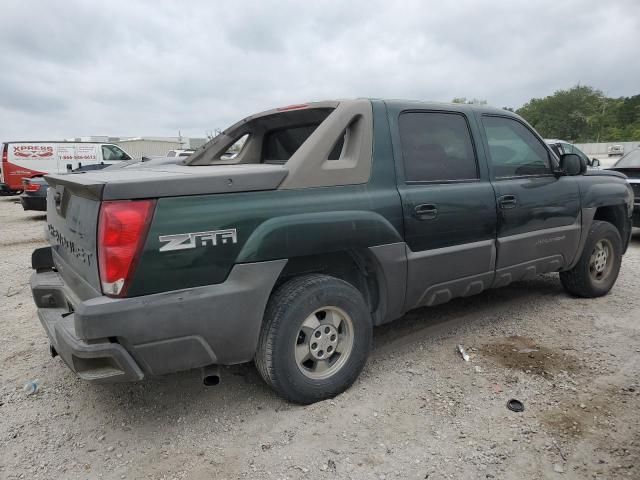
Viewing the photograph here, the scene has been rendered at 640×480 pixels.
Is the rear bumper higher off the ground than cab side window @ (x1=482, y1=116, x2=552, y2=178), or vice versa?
cab side window @ (x1=482, y1=116, x2=552, y2=178)

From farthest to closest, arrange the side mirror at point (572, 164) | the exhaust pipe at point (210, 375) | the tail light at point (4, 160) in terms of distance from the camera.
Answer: the tail light at point (4, 160)
the side mirror at point (572, 164)
the exhaust pipe at point (210, 375)

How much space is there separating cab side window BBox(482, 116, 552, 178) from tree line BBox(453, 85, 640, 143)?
67395 millimetres

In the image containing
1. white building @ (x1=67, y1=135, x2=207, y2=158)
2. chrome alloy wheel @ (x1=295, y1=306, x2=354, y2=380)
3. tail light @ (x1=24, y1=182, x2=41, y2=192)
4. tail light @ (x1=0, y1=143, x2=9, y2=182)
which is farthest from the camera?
white building @ (x1=67, y1=135, x2=207, y2=158)

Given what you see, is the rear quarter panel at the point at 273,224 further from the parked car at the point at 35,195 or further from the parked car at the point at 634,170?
the parked car at the point at 35,195

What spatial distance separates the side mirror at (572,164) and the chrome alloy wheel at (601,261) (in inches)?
37.4

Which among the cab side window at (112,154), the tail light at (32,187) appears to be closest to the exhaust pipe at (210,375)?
the tail light at (32,187)

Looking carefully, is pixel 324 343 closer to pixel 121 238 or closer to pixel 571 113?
pixel 121 238

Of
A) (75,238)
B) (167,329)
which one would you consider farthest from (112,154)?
(167,329)

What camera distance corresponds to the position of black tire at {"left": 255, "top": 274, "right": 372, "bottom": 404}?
8.84ft

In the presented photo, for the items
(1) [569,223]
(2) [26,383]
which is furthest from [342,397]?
(1) [569,223]

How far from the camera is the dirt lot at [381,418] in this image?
7.88 feet

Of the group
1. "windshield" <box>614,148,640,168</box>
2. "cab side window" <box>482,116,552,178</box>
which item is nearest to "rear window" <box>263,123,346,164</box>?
"cab side window" <box>482,116,552,178</box>

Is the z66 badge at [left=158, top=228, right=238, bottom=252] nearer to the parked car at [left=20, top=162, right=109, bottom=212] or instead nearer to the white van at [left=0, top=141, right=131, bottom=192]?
the parked car at [left=20, top=162, right=109, bottom=212]

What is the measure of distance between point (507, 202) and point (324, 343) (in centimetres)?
189
